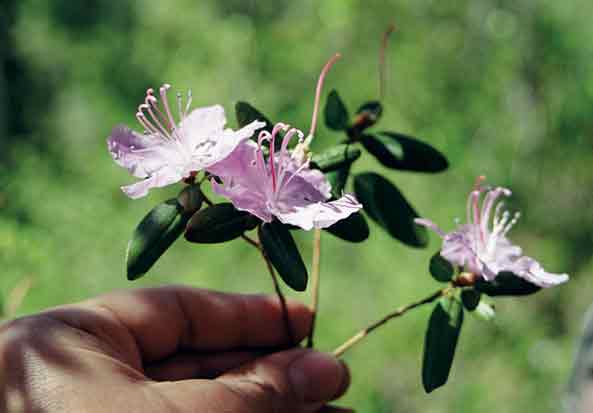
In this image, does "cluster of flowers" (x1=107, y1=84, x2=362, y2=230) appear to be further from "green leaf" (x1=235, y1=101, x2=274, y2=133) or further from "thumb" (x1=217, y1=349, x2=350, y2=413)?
"thumb" (x1=217, y1=349, x2=350, y2=413)

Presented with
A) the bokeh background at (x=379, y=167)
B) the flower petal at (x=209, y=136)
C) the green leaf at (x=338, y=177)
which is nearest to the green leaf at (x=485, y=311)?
the green leaf at (x=338, y=177)

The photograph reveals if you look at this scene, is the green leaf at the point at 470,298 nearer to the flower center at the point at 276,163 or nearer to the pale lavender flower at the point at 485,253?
the pale lavender flower at the point at 485,253

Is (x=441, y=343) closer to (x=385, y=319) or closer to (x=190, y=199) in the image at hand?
(x=385, y=319)

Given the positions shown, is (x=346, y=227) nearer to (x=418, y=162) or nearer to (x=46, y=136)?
(x=418, y=162)

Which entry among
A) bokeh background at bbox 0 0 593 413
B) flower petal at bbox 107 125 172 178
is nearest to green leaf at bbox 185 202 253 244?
flower petal at bbox 107 125 172 178

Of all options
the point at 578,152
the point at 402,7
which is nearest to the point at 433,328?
the point at 578,152

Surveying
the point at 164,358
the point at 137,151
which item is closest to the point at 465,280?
the point at 137,151
